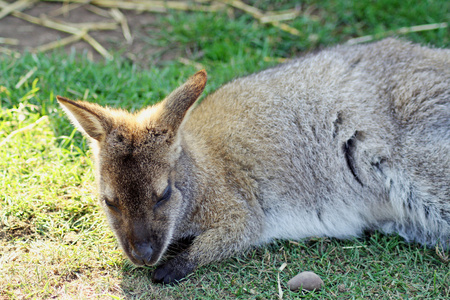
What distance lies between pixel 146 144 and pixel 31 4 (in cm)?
555

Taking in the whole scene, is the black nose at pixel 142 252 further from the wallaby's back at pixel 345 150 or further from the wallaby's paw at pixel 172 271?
the wallaby's back at pixel 345 150

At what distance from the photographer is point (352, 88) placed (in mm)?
4555

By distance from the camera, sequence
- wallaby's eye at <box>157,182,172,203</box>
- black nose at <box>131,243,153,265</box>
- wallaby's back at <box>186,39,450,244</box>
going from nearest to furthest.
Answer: black nose at <box>131,243,153,265</box> → wallaby's eye at <box>157,182,172,203</box> → wallaby's back at <box>186,39,450,244</box>

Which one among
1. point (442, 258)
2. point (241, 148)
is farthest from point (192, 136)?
point (442, 258)

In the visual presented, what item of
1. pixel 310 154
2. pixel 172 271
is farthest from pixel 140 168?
pixel 310 154

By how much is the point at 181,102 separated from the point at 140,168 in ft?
2.08

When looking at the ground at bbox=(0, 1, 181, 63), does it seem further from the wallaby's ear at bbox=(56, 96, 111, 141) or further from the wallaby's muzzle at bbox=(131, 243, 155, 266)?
the wallaby's muzzle at bbox=(131, 243, 155, 266)

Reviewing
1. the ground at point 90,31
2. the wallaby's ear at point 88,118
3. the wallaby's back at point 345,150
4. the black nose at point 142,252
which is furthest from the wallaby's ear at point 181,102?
the ground at point 90,31

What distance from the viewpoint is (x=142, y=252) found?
347 cm

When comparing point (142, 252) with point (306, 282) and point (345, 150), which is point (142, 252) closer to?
point (306, 282)

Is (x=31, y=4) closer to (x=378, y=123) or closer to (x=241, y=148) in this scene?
(x=241, y=148)

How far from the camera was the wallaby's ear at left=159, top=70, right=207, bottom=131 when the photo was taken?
12.4ft

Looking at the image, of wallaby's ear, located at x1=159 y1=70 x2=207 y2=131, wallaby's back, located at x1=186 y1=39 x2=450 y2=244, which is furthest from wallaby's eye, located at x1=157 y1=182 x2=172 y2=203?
wallaby's back, located at x1=186 y1=39 x2=450 y2=244

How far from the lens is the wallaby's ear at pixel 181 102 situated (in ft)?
12.4
